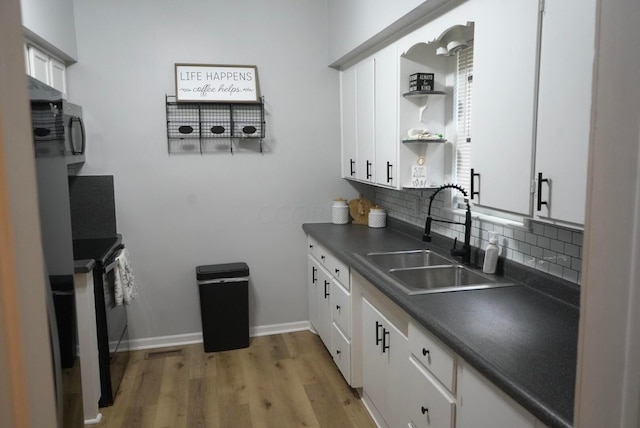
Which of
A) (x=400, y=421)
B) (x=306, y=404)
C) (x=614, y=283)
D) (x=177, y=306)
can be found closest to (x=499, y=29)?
(x=614, y=283)

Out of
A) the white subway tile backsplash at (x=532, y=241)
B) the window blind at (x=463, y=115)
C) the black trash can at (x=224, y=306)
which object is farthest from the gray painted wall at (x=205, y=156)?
the window blind at (x=463, y=115)

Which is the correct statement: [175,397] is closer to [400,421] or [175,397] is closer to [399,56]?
[400,421]

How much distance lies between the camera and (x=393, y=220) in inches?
144

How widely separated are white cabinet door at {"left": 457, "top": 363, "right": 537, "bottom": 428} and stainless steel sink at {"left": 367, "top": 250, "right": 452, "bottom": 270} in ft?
3.94

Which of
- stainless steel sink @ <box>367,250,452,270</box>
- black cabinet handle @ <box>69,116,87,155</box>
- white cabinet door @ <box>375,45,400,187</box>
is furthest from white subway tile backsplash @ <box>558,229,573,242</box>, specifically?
black cabinet handle @ <box>69,116,87,155</box>

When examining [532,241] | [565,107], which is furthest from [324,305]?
[565,107]

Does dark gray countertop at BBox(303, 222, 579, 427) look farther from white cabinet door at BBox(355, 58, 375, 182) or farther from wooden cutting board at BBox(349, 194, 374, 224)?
wooden cutting board at BBox(349, 194, 374, 224)

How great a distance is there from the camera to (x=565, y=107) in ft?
5.24

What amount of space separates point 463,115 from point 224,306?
2.14 meters

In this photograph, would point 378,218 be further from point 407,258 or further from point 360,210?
point 407,258

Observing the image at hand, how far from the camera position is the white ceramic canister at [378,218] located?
3723 mm

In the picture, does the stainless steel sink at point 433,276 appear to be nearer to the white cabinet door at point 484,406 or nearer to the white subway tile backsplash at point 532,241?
the white subway tile backsplash at point 532,241

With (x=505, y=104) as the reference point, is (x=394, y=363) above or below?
below

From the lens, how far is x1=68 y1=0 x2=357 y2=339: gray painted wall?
3516 mm
